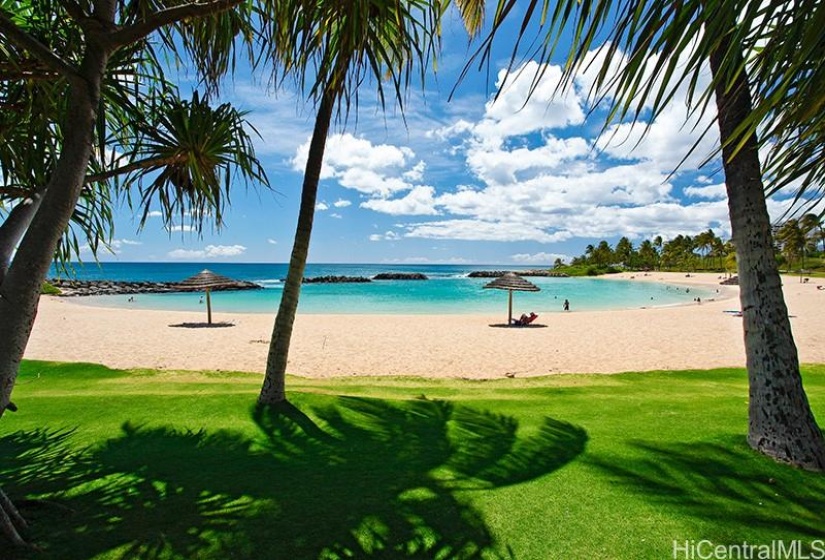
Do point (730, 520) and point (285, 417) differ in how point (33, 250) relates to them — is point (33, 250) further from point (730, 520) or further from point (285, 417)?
point (730, 520)

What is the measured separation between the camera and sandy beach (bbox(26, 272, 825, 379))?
10742mm

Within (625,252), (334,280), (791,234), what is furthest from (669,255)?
(791,234)

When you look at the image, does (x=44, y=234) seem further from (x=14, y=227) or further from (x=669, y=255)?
(x=669, y=255)

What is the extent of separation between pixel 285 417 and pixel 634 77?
4655 mm

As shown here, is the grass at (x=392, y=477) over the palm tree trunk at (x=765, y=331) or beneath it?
beneath

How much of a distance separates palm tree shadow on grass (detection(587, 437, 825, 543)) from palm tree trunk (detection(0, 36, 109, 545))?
3758 millimetres

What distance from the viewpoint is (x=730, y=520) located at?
8.83ft

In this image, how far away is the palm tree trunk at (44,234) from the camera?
6.41 ft

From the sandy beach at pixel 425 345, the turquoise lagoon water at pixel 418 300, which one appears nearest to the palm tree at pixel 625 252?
the turquoise lagoon water at pixel 418 300

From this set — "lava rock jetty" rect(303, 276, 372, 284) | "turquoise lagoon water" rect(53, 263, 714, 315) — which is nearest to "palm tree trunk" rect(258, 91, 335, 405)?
"turquoise lagoon water" rect(53, 263, 714, 315)

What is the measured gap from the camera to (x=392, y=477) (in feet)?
10.9

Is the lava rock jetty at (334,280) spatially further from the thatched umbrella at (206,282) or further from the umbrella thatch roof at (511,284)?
the umbrella thatch roof at (511,284)
